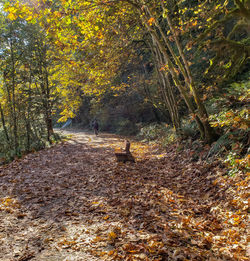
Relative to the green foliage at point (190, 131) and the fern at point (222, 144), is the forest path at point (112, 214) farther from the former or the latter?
the green foliage at point (190, 131)

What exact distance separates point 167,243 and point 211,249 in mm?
670

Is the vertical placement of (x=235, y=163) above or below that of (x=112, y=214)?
above

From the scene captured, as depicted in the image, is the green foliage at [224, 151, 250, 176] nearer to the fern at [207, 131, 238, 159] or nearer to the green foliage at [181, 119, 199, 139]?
the fern at [207, 131, 238, 159]

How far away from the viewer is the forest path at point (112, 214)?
3.15 metres

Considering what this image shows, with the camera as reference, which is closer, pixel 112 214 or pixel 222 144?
pixel 112 214

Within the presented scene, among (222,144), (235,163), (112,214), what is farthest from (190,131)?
(112,214)

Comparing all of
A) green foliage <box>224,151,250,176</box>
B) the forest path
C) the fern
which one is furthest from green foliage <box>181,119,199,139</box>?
green foliage <box>224,151,250,176</box>

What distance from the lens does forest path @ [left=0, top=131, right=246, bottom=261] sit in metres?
3.15

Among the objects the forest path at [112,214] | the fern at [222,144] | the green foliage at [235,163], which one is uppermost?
the fern at [222,144]

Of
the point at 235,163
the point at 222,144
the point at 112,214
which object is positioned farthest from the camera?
the point at 222,144

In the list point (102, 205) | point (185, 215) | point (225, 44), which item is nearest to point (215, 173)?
point (185, 215)

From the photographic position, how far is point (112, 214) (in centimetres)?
444

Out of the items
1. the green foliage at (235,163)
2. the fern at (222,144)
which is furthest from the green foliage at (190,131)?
the green foliage at (235,163)

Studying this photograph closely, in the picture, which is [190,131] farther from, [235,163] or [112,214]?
[112,214]
